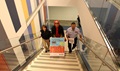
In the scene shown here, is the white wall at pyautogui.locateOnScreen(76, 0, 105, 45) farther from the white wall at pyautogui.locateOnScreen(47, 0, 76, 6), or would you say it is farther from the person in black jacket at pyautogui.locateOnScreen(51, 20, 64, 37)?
the white wall at pyautogui.locateOnScreen(47, 0, 76, 6)

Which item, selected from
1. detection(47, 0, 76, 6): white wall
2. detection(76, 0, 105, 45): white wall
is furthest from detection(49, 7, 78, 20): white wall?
detection(76, 0, 105, 45): white wall

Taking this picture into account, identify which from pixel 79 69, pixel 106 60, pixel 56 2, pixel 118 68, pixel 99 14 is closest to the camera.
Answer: pixel 118 68

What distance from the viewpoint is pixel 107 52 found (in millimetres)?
2617

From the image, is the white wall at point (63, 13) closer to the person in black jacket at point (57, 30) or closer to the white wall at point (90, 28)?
the white wall at point (90, 28)

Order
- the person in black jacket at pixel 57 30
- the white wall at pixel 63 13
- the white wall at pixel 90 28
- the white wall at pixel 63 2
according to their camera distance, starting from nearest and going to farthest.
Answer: the white wall at pixel 90 28
the person in black jacket at pixel 57 30
the white wall at pixel 63 2
the white wall at pixel 63 13

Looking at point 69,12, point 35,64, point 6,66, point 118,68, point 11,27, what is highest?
point 118,68

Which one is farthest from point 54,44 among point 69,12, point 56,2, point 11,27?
point 69,12

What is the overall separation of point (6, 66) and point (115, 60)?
2.48m

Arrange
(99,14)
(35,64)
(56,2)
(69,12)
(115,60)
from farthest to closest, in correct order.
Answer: (69,12)
(56,2)
(99,14)
(35,64)
(115,60)

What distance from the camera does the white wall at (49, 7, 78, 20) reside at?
14188 millimetres

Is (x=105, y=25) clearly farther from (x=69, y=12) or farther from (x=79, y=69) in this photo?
(x=69, y=12)

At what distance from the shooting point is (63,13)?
1427cm

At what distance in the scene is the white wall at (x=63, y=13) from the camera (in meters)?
14.2

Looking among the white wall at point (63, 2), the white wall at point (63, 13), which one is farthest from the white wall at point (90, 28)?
the white wall at point (63, 13)
